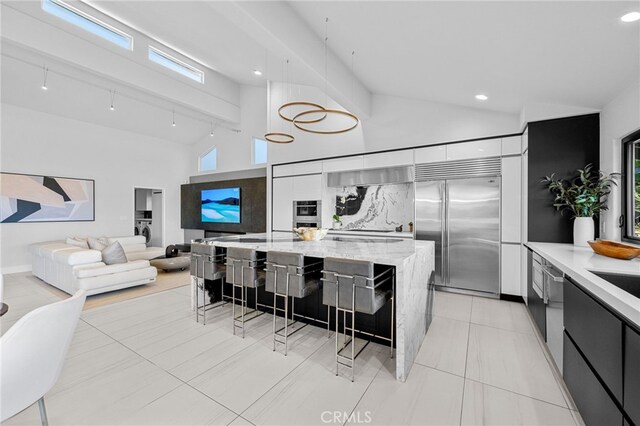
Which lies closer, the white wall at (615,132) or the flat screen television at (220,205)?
the white wall at (615,132)

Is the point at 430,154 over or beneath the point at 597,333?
over

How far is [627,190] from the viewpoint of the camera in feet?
9.29

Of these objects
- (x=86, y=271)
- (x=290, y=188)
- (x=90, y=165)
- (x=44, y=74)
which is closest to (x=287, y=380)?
(x=86, y=271)

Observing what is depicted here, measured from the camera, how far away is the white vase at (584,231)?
306 centimetres

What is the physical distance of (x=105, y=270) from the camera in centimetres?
437

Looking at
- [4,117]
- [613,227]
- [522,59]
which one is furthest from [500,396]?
[4,117]

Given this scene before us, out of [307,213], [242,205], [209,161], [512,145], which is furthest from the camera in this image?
[209,161]

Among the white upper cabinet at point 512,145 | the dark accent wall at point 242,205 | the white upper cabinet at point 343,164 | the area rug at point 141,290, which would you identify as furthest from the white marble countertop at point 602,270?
the dark accent wall at point 242,205

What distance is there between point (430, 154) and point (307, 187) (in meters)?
2.55

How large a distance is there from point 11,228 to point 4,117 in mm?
2316

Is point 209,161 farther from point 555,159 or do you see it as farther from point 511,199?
point 555,159

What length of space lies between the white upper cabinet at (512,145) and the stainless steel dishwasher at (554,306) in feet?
6.86

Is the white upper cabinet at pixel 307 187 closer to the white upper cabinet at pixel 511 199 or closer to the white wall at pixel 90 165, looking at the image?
the white upper cabinet at pixel 511 199

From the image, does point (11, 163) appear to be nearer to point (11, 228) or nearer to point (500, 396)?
point (11, 228)
